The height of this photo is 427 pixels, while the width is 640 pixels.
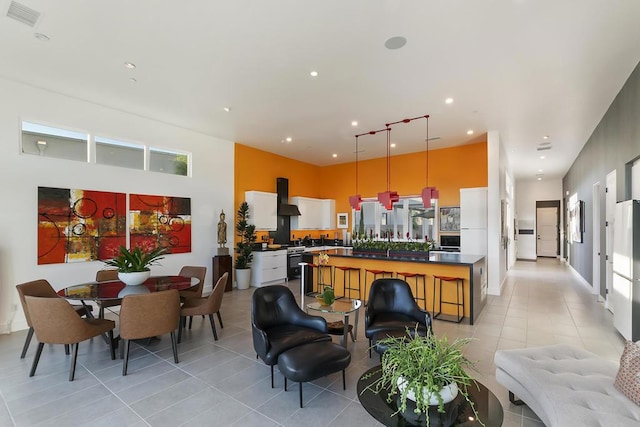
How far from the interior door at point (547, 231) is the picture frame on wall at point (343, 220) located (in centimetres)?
1029

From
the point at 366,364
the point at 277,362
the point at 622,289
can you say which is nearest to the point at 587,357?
the point at 366,364

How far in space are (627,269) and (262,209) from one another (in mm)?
7091

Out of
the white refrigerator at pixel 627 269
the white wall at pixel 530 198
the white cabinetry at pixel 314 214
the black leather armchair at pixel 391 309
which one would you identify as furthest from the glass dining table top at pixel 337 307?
the white wall at pixel 530 198

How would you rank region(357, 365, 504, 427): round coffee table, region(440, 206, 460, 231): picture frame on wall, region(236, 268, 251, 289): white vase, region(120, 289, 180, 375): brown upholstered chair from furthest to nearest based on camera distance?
region(440, 206, 460, 231): picture frame on wall, region(236, 268, 251, 289): white vase, region(120, 289, 180, 375): brown upholstered chair, region(357, 365, 504, 427): round coffee table

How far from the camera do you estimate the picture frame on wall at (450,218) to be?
813 cm

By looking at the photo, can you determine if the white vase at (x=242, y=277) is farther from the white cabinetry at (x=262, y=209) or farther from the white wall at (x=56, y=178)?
the white cabinetry at (x=262, y=209)

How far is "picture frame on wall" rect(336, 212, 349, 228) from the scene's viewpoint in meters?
10.3

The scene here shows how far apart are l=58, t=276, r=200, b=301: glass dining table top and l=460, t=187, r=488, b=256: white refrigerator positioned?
19.8ft

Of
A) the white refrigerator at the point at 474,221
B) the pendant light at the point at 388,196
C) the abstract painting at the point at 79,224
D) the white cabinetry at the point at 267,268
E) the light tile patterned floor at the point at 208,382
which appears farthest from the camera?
the white cabinetry at the point at 267,268

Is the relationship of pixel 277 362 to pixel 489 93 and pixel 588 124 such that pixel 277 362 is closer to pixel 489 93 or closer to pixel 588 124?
pixel 489 93

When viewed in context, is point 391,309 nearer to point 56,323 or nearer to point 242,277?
point 56,323

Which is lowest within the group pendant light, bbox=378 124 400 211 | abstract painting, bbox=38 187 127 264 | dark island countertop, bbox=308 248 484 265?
dark island countertop, bbox=308 248 484 265

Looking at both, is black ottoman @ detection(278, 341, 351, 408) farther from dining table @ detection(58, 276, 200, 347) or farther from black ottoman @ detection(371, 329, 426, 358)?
dining table @ detection(58, 276, 200, 347)

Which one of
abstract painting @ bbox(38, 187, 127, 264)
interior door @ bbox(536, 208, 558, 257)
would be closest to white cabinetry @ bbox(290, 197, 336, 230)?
abstract painting @ bbox(38, 187, 127, 264)
